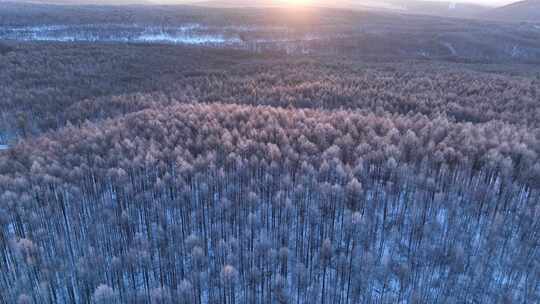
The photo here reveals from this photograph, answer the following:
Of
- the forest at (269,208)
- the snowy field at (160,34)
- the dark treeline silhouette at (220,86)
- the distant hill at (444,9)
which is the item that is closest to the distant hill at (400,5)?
the distant hill at (444,9)

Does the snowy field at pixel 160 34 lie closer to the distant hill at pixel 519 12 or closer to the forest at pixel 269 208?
the forest at pixel 269 208

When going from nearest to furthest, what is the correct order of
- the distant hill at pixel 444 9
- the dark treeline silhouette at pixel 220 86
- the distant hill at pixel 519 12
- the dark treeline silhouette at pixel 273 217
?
1. the dark treeline silhouette at pixel 273 217
2. the dark treeline silhouette at pixel 220 86
3. the distant hill at pixel 519 12
4. the distant hill at pixel 444 9

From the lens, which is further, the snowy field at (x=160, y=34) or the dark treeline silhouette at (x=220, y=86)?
the snowy field at (x=160, y=34)

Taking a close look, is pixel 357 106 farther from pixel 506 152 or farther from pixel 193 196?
pixel 193 196

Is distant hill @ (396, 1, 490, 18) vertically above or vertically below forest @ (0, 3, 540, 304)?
above

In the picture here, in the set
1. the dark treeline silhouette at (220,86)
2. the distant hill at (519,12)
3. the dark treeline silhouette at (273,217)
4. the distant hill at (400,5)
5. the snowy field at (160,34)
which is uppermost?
the distant hill at (400,5)

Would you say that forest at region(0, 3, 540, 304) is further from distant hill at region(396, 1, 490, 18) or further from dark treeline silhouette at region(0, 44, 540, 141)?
distant hill at region(396, 1, 490, 18)

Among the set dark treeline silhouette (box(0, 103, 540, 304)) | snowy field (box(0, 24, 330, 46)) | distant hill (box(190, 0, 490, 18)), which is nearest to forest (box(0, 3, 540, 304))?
dark treeline silhouette (box(0, 103, 540, 304))

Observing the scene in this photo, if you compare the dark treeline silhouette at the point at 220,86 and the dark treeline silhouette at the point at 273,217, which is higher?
the dark treeline silhouette at the point at 220,86
